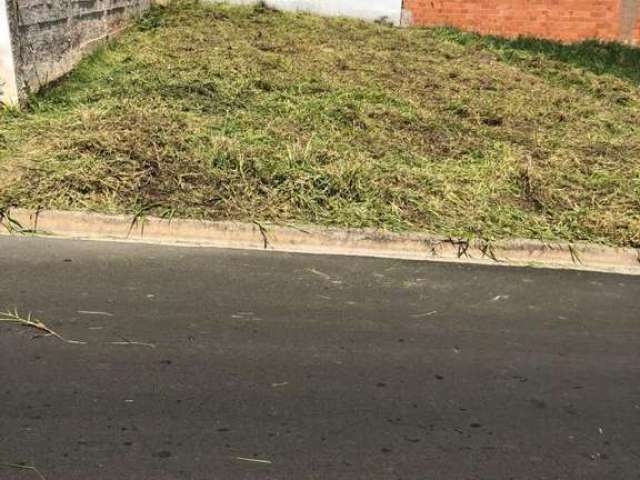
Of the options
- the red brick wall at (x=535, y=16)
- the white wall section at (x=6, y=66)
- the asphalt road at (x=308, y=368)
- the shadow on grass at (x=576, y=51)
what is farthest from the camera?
the red brick wall at (x=535, y=16)

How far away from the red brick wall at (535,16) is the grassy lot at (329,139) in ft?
9.08

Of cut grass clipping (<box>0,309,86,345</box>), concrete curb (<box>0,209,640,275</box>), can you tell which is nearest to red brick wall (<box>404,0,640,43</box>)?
concrete curb (<box>0,209,640,275</box>)

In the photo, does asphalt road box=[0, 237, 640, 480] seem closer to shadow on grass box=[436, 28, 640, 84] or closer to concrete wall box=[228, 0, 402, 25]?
shadow on grass box=[436, 28, 640, 84]

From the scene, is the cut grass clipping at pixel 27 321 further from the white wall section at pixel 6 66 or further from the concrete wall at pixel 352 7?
the concrete wall at pixel 352 7

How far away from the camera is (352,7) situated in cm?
1416

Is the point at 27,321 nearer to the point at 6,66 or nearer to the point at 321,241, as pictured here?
the point at 321,241

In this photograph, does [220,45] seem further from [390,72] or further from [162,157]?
[162,157]

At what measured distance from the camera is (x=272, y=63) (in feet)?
33.0

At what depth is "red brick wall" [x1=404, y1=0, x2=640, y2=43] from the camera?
544 inches

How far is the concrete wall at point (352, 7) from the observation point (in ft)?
46.0

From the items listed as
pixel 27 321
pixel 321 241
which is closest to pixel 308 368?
pixel 27 321

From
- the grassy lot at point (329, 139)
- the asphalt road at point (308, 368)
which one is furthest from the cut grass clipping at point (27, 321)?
the grassy lot at point (329, 139)

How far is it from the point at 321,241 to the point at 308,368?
1917 millimetres

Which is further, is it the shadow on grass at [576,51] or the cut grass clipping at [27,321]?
the shadow on grass at [576,51]
